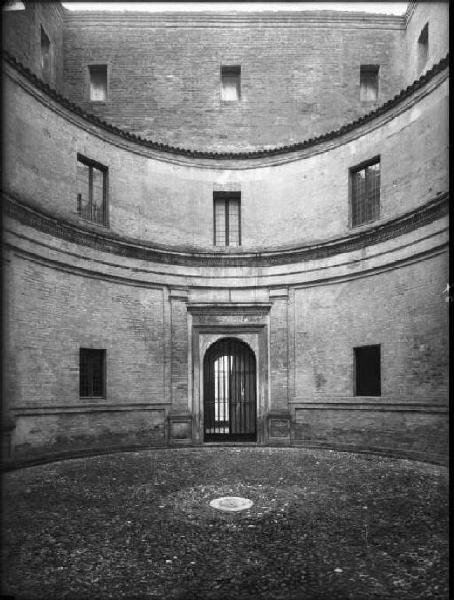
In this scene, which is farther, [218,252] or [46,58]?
[46,58]

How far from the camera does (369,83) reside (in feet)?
52.7

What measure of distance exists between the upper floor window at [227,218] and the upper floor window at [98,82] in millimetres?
5286

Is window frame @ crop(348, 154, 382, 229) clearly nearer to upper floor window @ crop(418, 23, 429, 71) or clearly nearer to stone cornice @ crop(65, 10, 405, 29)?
upper floor window @ crop(418, 23, 429, 71)

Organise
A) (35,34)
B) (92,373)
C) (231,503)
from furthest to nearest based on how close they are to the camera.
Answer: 1. (35,34)
2. (92,373)
3. (231,503)

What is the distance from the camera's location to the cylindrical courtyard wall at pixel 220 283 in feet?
33.6

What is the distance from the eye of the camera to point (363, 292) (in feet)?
39.4

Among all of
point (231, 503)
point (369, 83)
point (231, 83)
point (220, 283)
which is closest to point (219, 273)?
point (220, 283)

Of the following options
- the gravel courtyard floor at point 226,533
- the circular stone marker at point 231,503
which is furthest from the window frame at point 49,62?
the circular stone marker at point 231,503

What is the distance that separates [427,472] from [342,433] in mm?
3030

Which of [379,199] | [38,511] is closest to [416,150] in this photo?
[379,199]

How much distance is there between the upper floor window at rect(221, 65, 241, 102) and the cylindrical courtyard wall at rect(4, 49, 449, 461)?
3.01 metres

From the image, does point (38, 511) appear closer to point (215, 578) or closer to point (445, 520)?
point (215, 578)

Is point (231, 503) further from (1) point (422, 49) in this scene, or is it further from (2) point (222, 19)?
(2) point (222, 19)

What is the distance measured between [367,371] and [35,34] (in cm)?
1271
